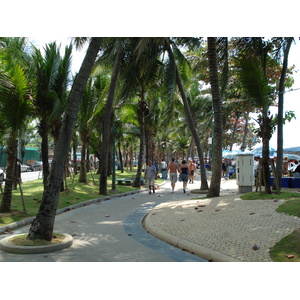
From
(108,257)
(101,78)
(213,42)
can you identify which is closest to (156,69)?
(101,78)

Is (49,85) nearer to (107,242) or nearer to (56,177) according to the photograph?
(56,177)

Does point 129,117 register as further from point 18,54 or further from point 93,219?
point 93,219

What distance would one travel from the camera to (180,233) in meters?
7.72

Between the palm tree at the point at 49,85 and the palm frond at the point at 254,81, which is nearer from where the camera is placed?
the palm frond at the point at 254,81

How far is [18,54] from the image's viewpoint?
46.7ft

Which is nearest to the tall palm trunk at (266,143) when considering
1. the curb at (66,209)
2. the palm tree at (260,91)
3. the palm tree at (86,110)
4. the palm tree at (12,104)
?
the palm tree at (260,91)

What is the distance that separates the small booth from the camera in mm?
14953

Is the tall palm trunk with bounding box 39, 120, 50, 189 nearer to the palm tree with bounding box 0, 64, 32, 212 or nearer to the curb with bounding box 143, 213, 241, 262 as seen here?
the palm tree with bounding box 0, 64, 32, 212

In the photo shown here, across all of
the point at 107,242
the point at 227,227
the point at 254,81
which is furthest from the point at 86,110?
the point at 227,227

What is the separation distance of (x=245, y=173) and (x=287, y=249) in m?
9.47

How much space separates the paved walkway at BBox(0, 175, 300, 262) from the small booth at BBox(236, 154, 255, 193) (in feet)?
13.8

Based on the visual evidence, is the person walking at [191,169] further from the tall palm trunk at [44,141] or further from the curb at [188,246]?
the curb at [188,246]

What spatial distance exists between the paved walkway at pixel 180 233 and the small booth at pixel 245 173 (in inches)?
166

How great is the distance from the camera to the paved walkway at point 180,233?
240 inches
